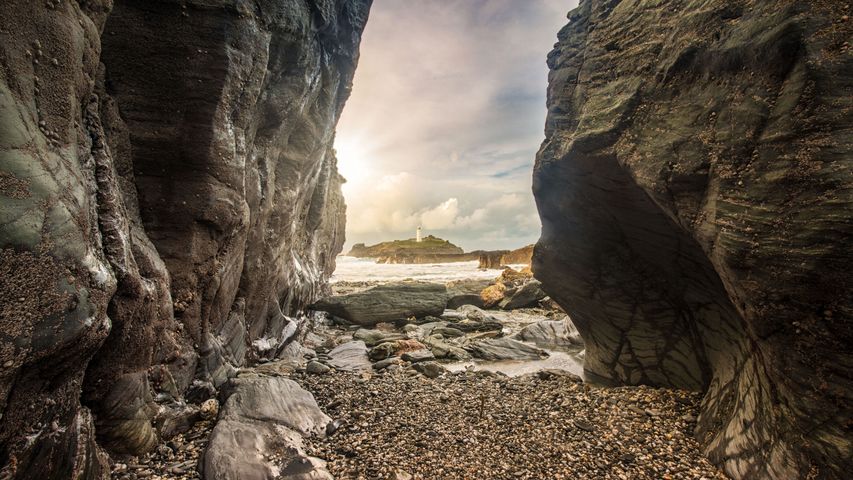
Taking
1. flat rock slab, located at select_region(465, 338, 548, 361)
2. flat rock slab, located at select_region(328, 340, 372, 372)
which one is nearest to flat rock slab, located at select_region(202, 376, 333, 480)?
flat rock slab, located at select_region(328, 340, 372, 372)

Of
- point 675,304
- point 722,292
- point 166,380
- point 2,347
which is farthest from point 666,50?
point 166,380

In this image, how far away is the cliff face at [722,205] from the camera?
143 inches

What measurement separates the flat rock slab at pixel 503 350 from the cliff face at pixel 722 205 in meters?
3.64

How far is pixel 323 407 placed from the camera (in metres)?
6.63

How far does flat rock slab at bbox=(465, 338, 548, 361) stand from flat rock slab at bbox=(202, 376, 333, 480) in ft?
21.9

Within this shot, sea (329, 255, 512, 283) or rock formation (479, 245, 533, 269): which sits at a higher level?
rock formation (479, 245, 533, 269)

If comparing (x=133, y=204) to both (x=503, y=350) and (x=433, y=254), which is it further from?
(x=433, y=254)

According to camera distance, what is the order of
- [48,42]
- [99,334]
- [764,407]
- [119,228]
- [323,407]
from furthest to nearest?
[323,407]
[119,228]
[764,407]
[99,334]
[48,42]

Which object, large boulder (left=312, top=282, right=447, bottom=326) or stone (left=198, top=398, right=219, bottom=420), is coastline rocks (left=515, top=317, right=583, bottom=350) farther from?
stone (left=198, top=398, right=219, bottom=420)

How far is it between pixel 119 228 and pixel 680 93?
787 cm

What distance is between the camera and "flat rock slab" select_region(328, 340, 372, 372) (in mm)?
9828

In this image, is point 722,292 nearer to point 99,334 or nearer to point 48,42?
point 99,334

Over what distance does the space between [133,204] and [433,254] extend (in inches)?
3114

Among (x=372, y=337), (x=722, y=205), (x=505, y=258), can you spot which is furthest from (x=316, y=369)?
(x=505, y=258)
